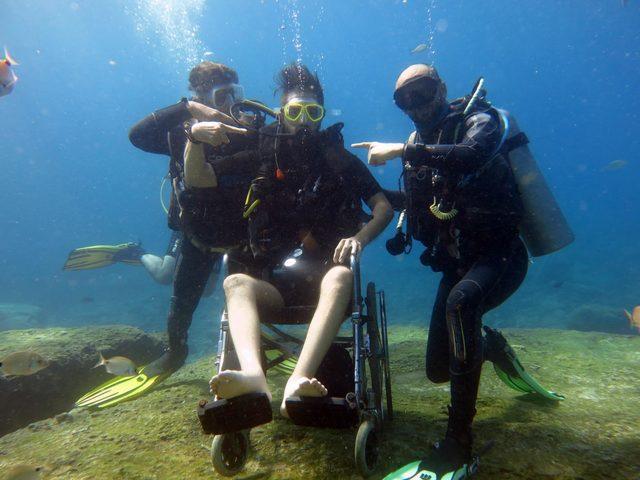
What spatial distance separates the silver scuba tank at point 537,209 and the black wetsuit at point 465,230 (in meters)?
0.18

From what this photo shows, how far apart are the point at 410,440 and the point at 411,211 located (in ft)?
6.87

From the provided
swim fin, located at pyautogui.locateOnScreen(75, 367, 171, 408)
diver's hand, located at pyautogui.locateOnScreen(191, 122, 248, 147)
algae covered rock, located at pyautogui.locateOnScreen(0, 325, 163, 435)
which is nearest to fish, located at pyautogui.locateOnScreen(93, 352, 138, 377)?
swim fin, located at pyautogui.locateOnScreen(75, 367, 171, 408)

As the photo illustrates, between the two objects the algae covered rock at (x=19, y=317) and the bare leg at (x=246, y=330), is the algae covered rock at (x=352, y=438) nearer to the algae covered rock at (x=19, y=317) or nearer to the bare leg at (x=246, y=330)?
the bare leg at (x=246, y=330)

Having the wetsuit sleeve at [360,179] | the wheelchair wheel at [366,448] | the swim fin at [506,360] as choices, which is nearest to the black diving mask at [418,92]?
the wetsuit sleeve at [360,179]

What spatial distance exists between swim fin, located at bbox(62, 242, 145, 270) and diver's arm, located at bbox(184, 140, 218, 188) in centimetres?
939

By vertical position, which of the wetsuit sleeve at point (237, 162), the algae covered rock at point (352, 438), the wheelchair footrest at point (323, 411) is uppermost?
the wetsuit sleeve at point (237, 162)

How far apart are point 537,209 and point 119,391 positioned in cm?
547

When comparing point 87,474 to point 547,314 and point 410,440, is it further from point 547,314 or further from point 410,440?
point 547,314

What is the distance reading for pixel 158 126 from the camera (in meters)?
4.57

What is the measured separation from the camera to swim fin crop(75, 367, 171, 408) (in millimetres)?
4457

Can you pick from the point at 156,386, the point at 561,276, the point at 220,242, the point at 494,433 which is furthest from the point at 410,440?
the point at 561,276

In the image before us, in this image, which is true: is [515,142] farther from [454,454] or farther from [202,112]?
[202,112]

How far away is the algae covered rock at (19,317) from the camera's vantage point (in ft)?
68.4

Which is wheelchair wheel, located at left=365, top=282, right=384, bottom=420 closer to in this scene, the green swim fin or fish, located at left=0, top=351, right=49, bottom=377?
the green swim fin
